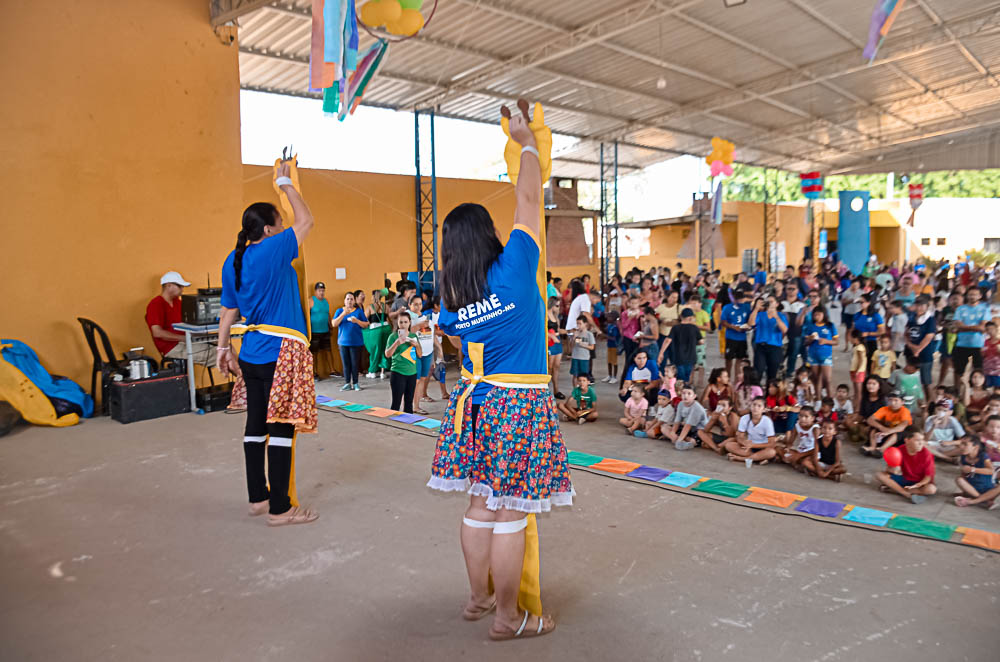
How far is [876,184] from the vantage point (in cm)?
4159

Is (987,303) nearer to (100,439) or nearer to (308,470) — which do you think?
(308,470)

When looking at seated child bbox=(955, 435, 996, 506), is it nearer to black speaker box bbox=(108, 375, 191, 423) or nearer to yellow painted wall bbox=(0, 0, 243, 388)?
black speaker box bbox=(108, 375, 191, 423)

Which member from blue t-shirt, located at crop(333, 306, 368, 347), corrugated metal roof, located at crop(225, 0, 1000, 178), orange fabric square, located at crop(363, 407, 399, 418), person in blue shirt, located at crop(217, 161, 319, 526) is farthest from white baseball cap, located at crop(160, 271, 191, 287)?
person in blue shirt, located at crop(217, 161, 319, 526)

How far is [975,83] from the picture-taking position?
59.9 ft

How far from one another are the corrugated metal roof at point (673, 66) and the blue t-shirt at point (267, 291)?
3.45 m

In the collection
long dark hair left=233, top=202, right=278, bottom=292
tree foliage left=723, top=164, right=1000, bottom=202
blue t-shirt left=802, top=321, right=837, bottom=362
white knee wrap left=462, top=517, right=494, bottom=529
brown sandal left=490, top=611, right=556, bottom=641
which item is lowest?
brown sandal left=490, top=611, right=556, bottom=641

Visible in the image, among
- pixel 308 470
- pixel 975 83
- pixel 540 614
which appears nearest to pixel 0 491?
pixel 308 470

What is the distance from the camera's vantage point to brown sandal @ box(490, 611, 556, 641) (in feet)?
7.68

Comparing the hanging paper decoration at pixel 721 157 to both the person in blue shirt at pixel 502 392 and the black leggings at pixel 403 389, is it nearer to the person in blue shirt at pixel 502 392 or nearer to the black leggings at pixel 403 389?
the black leggings at pixel 403 389

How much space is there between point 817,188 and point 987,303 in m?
13.2

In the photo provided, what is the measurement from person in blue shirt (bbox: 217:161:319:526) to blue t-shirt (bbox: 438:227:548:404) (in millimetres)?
1360

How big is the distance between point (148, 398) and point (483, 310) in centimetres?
468

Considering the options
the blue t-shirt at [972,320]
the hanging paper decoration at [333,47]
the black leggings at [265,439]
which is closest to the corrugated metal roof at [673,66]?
the hanging paper decoration at [333,47]

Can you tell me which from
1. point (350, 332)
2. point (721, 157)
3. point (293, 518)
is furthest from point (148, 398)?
point (721, 157)
